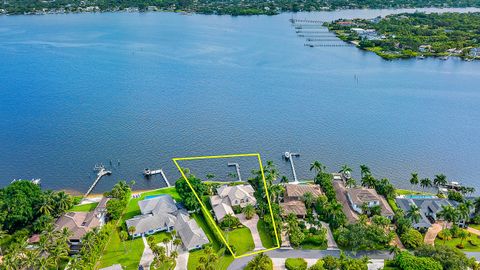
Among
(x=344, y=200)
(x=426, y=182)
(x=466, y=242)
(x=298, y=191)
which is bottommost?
(x=466, y=242)

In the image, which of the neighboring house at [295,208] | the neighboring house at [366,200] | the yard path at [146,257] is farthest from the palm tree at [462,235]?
the yard path at [146,257]

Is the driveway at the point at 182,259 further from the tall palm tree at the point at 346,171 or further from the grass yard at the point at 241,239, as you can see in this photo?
the tall palm tree at the point at 346,171

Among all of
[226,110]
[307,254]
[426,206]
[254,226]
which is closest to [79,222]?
[254,226]

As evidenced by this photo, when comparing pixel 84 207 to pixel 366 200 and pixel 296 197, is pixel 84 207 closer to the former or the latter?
pixel 296 197

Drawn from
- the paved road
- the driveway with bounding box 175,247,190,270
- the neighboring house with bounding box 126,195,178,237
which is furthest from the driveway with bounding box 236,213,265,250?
the neighboring house with bounding box 126,195,178,237

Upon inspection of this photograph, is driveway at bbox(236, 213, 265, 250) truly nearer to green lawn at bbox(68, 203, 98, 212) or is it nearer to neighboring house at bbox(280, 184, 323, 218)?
neighboring house at bbox(280, 184, 323, 218)

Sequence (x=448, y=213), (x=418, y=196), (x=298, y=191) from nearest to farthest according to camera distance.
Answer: (x=448, y=213), (x=298, y=191), (x=418, y=196)
